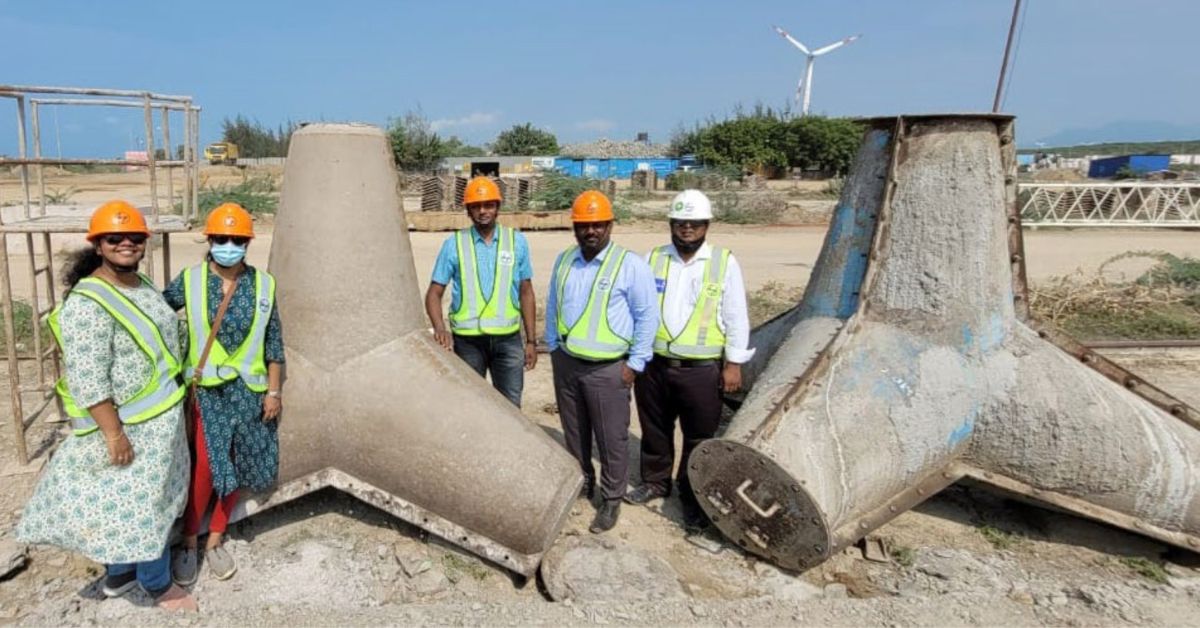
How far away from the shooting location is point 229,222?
3332 millimetres

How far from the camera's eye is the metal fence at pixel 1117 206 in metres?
20.4

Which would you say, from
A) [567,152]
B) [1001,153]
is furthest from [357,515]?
[567,152]

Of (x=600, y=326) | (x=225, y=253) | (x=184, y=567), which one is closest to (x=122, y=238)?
(x=225, y=253)

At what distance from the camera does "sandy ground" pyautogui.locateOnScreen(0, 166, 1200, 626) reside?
3576 millimetres

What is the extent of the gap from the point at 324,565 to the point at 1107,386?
412cm

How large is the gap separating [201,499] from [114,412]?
0.75 meters

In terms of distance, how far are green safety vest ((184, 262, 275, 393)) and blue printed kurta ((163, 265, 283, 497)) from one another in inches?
1.0

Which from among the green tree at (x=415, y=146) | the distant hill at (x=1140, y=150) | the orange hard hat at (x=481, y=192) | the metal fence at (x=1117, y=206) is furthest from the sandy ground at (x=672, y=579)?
the distant hill at (x=1140, y=150)

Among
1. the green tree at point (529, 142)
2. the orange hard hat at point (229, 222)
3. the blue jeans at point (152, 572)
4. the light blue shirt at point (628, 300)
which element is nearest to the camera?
the orange hard hat at point (229, 222)

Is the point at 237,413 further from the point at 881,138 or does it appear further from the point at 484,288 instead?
the point at 881,138

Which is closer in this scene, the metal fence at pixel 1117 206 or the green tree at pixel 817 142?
the metal fence at pixel 1117 206

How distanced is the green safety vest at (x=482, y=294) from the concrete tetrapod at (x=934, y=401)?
4.64ft

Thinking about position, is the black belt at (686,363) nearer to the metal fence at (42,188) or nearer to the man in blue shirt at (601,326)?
the man in blue shirt at (601,326)

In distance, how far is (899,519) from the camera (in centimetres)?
458
